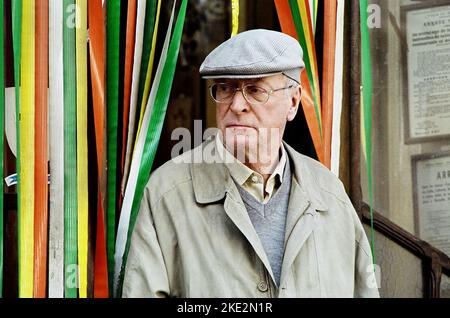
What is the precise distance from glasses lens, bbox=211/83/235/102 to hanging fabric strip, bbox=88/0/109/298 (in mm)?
512

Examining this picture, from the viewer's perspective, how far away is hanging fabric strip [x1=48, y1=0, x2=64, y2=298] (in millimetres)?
3818

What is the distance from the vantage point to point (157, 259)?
3.53m

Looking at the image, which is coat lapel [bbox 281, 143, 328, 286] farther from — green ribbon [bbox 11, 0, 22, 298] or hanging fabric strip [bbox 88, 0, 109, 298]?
green ribbon [bbox 11, 0, 22, 298]

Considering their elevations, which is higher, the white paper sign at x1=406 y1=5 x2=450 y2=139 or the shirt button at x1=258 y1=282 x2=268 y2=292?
the white paper sign at x1=406 y1=5 x2=450 y2=139

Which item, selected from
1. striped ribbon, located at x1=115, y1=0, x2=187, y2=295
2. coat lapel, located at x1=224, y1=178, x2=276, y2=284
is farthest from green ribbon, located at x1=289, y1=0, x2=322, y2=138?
coat lapel, located at x1=224, y1=178, x2=276, y2=284

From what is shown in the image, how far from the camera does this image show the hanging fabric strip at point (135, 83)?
398 centimetres

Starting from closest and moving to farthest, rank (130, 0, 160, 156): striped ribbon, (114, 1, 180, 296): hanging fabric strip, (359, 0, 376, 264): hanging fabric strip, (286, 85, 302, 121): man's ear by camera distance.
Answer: (286, 85, 302, 121): man's ear < (114, 1, 180, 296): hanging fabric strip < (130, 0, 160, 156): striped ribbon < (359, 0, 376, 264): hanging fabric strip

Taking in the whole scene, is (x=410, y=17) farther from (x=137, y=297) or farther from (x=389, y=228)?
(x=137, y=297)

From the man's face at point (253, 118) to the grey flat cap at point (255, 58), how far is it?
0.04 meters

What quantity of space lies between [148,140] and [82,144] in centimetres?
26

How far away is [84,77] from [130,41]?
0.24 metres

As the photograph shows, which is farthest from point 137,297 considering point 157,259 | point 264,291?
point 264,291
